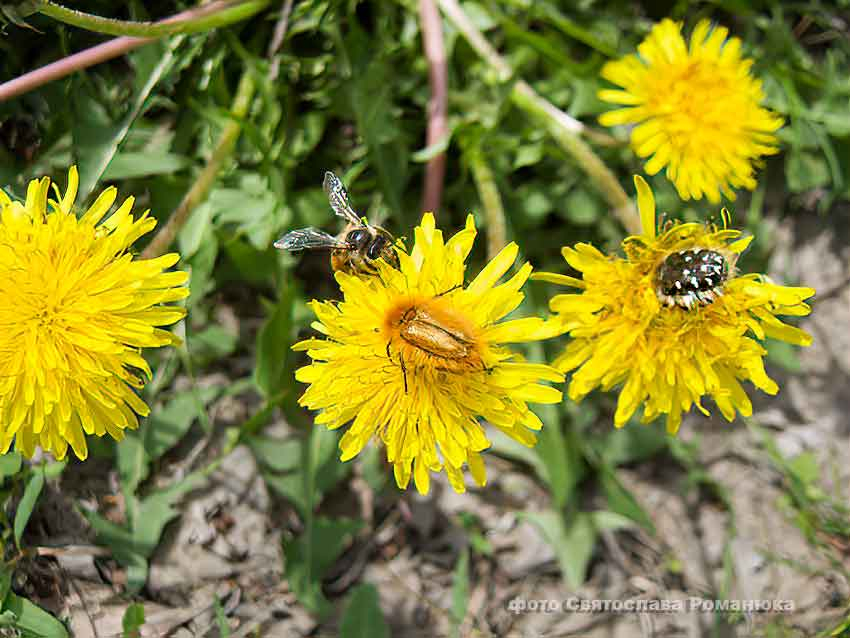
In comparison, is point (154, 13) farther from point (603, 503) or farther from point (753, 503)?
point (753, 503)

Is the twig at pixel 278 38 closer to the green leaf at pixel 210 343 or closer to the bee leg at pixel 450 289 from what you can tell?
the green leaf at pixel 210 343

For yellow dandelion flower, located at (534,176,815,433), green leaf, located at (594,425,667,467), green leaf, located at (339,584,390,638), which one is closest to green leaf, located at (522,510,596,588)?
green leaf, located at (594,425,667,467)

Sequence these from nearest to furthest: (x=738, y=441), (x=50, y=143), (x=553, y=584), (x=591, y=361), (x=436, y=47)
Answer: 1. (x=591, y=361)
2. (x=50, y=143)
3. (x=436, y=47)
4. (x=553, y=584)
5. (x=738, y=441)

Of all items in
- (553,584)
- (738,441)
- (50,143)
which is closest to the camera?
(50,143)

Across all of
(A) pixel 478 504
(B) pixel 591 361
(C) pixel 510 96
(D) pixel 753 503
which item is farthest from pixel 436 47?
(D) pixel 753 503

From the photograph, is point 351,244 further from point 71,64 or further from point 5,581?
point 5,581

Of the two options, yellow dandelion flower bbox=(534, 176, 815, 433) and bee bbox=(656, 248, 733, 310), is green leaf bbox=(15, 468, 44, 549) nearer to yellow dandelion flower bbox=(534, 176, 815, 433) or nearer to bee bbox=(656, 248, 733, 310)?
yellow dandelion flower bbox=(534, 176, 815, 433)

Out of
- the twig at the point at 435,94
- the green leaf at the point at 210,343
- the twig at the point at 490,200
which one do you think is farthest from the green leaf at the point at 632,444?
the green leaf at the point at 210,343
